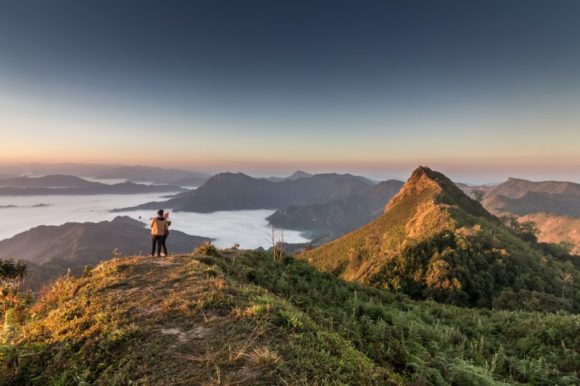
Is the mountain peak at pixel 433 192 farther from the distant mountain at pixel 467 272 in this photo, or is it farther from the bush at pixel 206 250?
the bush at pixel 206 250

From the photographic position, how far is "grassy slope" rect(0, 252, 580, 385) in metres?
5.64

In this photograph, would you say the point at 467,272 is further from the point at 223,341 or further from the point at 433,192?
the point at 433,192

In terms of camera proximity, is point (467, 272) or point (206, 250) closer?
point (206, 250)

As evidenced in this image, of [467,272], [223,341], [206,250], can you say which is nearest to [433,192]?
[467,272]

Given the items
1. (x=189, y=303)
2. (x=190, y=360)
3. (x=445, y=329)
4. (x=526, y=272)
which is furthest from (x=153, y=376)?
(x=526, y=272)

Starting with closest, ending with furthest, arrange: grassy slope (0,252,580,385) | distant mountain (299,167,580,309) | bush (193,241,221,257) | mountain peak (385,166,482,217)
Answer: grassy slope (0,252,580,385)
bush (193,241,221,257)
distant mountain (299,167,580,309)
mountain peak (385,166,482,217)

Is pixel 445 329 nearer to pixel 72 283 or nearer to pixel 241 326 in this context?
pixel 241 326

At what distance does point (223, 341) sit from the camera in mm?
6449

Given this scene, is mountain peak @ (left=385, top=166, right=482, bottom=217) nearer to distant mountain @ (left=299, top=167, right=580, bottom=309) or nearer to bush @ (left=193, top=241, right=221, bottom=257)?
distant mountain @ (left=299, top=167, right=580, bottom=309)

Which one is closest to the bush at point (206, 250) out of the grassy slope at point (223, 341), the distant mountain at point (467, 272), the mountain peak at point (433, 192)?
the grassy slope at point (223, 341)

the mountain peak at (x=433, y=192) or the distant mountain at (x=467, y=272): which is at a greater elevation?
the mountain peak at (x=433, y=192)

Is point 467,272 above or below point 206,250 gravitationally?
below

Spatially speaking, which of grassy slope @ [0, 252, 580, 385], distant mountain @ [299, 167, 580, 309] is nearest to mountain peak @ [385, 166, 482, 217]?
distant mountain @ [299, 167, 580, 309]

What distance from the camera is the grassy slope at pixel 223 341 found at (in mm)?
5641
